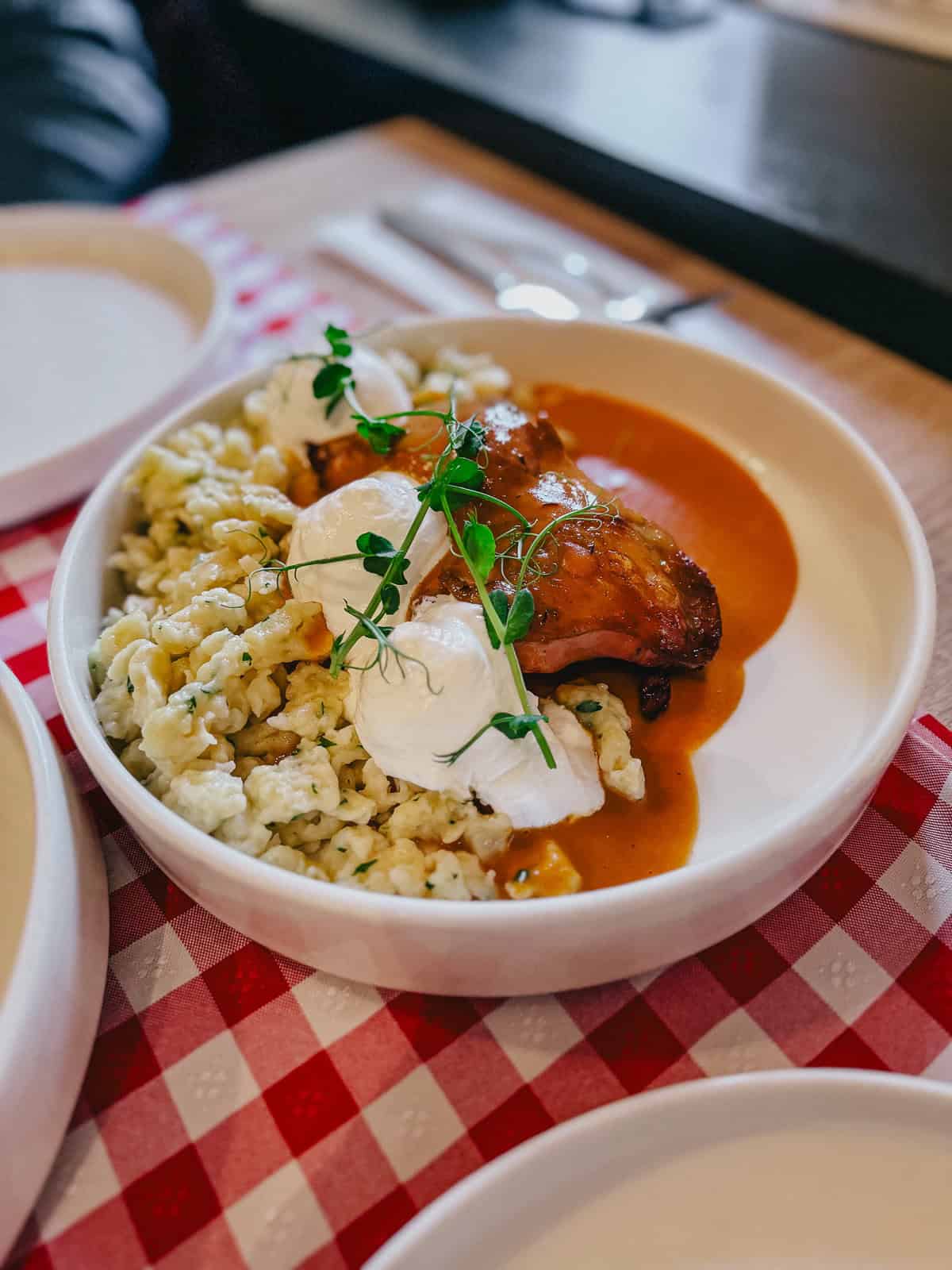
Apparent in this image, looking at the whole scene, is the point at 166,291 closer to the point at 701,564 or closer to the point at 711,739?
the point at 701,564

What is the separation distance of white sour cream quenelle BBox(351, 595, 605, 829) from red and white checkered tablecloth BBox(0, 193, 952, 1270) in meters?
0.25

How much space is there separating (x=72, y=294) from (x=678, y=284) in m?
1.62

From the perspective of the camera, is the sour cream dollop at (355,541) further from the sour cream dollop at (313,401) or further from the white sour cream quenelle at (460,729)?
the sour cream dollop at (313,401)

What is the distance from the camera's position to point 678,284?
8.77ft

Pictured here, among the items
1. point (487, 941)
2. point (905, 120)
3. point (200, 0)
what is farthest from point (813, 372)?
point (200, 0)

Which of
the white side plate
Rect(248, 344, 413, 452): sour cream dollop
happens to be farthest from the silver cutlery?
the white side plate

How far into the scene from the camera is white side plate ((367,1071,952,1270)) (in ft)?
3.20

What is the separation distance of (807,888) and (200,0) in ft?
16.8

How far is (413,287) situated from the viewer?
258cm

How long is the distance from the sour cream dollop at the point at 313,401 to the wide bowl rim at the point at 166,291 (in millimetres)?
264

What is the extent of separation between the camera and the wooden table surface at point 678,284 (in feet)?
6.72

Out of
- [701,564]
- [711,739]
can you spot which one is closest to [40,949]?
[711,739]

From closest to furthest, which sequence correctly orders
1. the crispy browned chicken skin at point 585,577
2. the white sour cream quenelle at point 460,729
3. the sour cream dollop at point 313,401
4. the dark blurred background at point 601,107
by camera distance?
the white sour cream quenelle at point 460,729 → the crispy browned chicken skin at point 585,577 → the sour cream dollop at point 313,401 → the dark blurred background at point 601,107

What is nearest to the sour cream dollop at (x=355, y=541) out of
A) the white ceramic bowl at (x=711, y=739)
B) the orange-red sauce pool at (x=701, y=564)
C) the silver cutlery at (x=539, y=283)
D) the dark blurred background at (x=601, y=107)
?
the orange-red sauce pool at (x=701, y=564)
